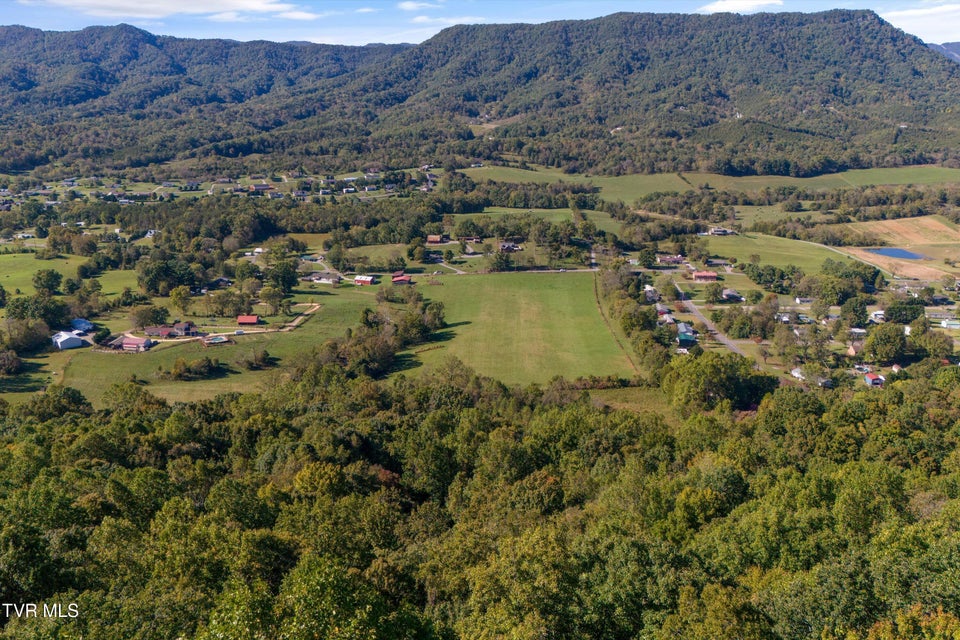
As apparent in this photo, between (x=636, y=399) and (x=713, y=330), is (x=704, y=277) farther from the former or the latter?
(x=636, y=399)

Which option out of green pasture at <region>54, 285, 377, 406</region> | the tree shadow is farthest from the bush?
the tree shadow

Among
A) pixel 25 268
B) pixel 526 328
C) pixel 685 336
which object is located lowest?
pixel 526 328

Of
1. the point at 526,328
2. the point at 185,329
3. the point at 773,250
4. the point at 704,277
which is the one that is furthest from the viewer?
the point at 773,250

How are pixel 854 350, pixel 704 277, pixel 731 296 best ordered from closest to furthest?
1. pixel 854 350
2. pixel 731 296
3. pixel 704 277

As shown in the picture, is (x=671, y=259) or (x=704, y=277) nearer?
(x=704, y=277)

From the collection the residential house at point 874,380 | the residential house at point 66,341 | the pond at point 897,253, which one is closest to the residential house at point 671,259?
the pond at point 897,253

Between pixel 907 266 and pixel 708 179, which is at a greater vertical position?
pixel 708 179

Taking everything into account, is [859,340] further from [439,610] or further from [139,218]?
[139,218]

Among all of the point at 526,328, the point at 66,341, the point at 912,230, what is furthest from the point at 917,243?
the point at 66,341
